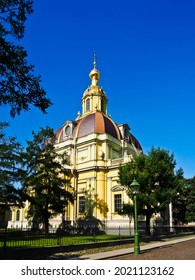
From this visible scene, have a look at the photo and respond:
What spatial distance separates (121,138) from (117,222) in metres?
14.6

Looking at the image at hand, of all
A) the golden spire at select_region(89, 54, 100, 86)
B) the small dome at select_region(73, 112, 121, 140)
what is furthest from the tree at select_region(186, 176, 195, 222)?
the golden spire at select_region(89, 54, 100, 86)

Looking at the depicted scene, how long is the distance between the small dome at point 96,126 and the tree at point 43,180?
10.5 m

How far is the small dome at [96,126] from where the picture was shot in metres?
42.5

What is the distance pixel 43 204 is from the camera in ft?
100

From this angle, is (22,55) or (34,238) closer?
(22,55)

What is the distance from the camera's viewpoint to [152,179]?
2689cm

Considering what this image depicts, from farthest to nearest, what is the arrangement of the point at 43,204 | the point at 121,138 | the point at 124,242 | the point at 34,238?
the point at 121,138 < the point at 43,204 < the point at 124,242 < the point at 34,238

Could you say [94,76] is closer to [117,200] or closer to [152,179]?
[117,200]

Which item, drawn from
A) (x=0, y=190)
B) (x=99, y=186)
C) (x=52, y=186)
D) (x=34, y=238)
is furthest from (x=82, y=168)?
(x=34, y=238)

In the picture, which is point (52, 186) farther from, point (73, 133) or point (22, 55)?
point (22, 55)

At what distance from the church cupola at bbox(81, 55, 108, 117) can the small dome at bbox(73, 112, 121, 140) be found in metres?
5.82

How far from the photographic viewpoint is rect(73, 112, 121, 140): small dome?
139 feet

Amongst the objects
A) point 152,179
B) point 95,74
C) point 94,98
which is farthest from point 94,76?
point 152,179

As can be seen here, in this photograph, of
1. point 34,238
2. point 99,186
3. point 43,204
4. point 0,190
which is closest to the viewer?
point 34,238
